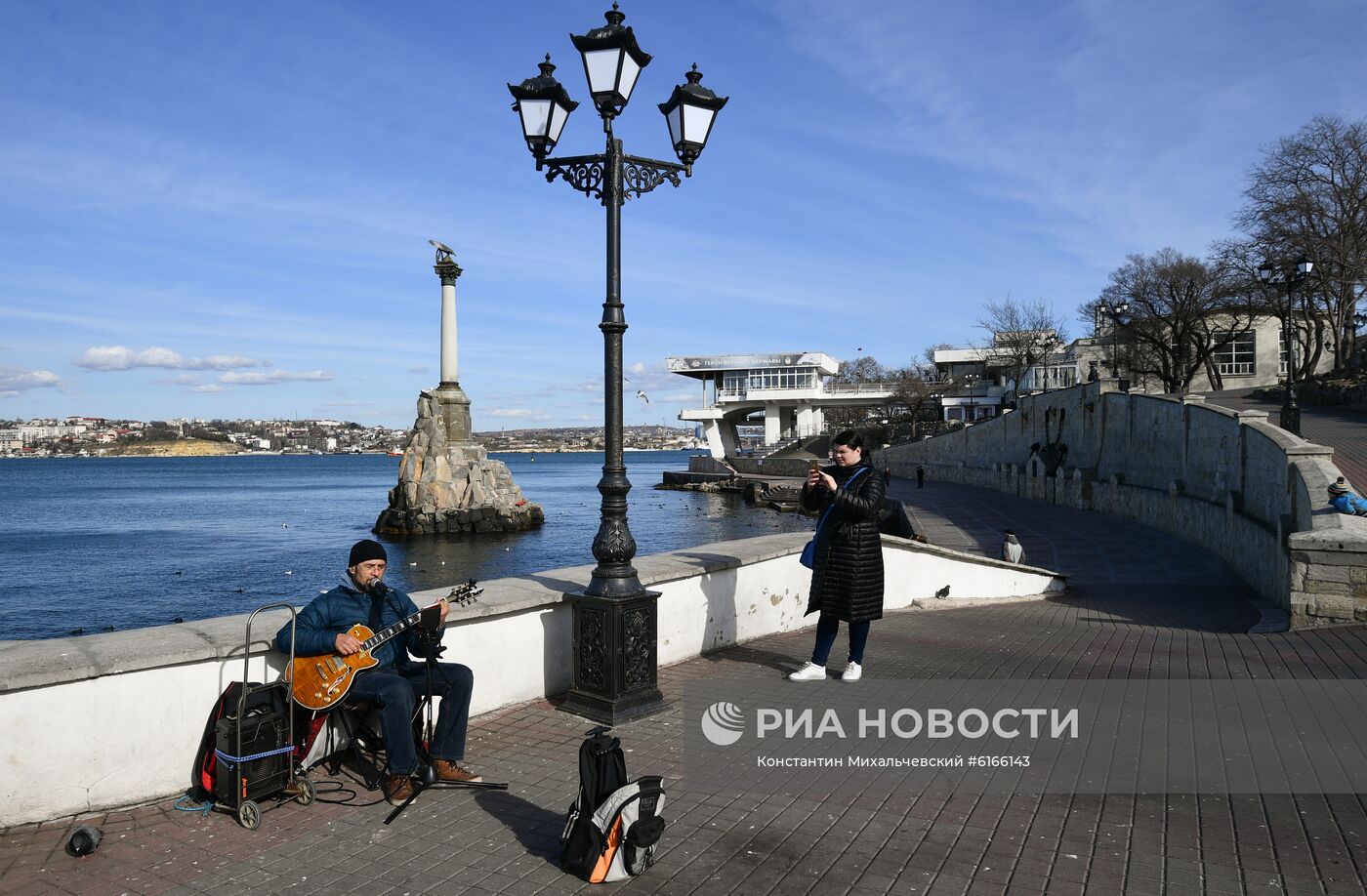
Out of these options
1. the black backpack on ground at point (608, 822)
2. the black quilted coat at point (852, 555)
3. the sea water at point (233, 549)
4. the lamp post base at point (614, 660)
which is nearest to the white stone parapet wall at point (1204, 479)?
the black quilted coat at point (852, 555)

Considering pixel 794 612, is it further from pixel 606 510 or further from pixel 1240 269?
pixel 1240 269

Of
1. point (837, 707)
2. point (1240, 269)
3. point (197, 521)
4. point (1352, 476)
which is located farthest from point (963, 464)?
point (837, 707)

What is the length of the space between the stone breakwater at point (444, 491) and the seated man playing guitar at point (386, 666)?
41.3 meters

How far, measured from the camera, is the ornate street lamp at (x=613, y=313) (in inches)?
223

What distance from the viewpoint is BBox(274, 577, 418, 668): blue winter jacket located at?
4.45 metres

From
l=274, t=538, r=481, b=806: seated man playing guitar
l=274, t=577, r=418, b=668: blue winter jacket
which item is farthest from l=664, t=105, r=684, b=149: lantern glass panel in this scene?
l=274, t=577, r=418, b=668: blue winter jacket

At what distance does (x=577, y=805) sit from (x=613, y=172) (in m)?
4.11

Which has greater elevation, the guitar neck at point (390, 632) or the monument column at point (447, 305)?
the monument column at point (447, 305)

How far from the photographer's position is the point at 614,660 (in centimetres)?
562

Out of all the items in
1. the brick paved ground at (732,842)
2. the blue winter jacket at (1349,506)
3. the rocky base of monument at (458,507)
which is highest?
the blue winter jacket at (1349,506)

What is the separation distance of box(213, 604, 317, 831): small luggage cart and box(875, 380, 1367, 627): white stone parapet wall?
29.5 ft

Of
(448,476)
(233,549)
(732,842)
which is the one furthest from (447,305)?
(732,842)

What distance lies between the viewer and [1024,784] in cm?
448

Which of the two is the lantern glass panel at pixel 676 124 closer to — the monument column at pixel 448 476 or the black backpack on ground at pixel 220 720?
the black backpack on ground at pixel 220 720
